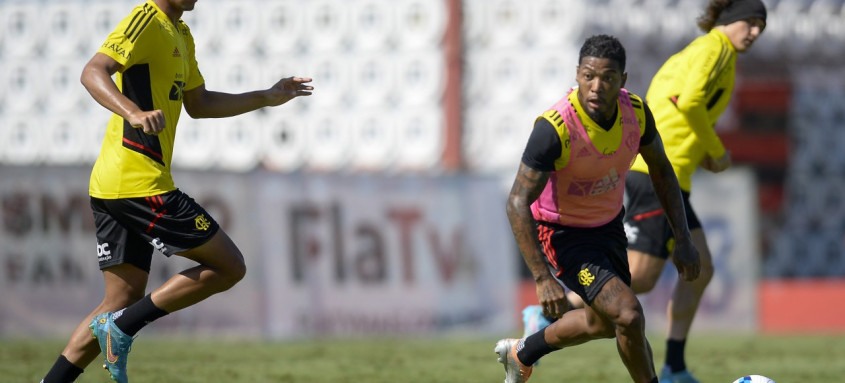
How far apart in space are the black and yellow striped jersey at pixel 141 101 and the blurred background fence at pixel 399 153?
7090 millimetres

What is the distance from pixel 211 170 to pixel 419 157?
5.33 meters

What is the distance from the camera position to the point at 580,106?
675 centimetres

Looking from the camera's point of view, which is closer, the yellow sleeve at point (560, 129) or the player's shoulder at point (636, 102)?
the yellow sleeve at point (560, 129)

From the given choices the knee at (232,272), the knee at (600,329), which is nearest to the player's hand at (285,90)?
the knee at (232,272)

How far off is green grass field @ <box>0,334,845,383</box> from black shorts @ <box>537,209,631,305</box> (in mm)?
2180

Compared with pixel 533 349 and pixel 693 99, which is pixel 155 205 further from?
pixel 693 99

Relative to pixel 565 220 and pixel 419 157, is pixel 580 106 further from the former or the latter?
pixel 419 157

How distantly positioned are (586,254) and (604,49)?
1048 millimetres

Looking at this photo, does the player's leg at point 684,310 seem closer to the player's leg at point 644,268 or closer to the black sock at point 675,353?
the black sock at point 675,353

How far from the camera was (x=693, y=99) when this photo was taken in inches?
333

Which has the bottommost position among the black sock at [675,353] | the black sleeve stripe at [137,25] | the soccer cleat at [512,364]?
the black sock at [675,353]

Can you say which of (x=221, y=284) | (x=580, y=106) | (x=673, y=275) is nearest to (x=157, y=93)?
(x=221, y=284)

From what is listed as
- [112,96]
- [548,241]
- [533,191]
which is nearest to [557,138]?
[533,191]

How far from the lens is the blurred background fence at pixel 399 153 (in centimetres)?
1429
